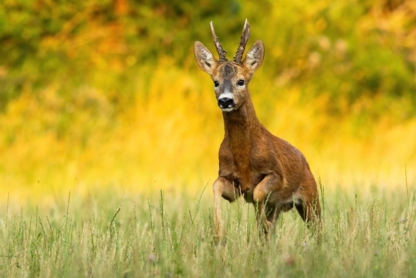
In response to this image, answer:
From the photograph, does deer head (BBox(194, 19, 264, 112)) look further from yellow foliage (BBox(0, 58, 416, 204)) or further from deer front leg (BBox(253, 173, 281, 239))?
yellow foliage (BBox(0, 58, 416, 204))

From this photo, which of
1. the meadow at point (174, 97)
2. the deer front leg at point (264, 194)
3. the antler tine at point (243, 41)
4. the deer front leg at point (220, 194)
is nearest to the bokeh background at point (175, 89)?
the meadow at point (174, 97)

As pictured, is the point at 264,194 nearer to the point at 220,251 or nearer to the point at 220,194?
the point at 220,194

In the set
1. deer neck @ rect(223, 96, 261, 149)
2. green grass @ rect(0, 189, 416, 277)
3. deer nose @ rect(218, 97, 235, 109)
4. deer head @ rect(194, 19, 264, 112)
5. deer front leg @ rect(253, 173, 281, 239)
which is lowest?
green grass @ rect(0, 189, 416, 277)

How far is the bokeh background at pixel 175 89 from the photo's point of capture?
1429 cm

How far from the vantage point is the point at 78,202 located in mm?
9453

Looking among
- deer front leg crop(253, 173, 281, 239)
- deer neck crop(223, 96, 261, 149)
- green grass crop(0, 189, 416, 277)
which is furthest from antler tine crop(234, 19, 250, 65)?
green grass crop(0, 189, 416, 277)

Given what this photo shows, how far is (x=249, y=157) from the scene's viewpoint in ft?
22.8

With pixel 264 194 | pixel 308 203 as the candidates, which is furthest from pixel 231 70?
pixel 308 203

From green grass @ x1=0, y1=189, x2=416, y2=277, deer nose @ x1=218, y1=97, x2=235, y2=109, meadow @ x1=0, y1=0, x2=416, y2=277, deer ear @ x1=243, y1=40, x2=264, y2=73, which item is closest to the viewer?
green grass @ x1=0, y1=189, x2=416, y2=277

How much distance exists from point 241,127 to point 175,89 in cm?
927

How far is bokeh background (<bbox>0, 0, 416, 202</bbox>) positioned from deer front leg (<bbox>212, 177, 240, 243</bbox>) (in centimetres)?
511

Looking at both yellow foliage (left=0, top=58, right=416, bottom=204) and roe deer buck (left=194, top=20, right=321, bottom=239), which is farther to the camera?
yellow foliage (left=0, top=58, right=416, bottom=204)

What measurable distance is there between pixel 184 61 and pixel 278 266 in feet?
40.6

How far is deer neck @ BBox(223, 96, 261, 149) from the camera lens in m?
6.99
